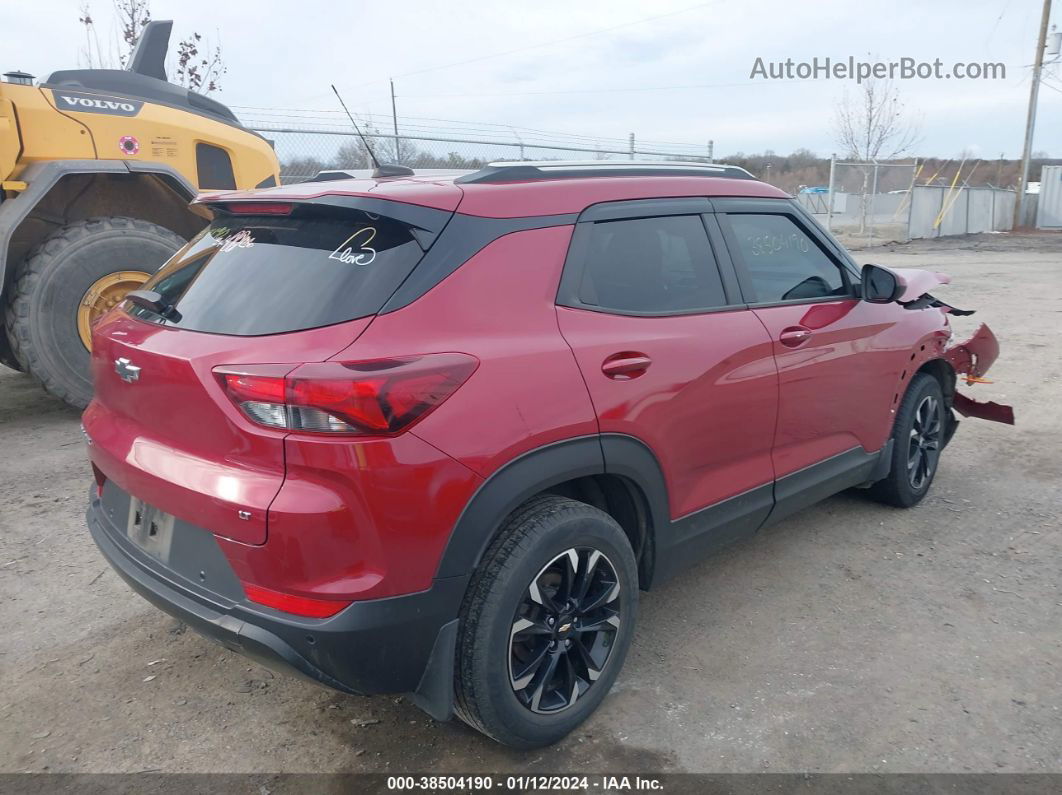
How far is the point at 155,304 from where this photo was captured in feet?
9.12

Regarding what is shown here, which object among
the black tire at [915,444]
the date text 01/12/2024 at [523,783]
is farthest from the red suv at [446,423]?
the black tire at [915,444]

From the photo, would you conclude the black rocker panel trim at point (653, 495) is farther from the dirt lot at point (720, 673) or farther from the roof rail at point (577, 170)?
the roof rail at point (577, 170)

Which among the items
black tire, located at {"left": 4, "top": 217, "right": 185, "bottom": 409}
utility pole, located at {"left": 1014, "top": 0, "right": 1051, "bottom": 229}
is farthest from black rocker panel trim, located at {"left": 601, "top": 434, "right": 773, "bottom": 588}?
utility pole, located at {"left": 1014, "top": 0, "right": 1051, "bottom": 229}

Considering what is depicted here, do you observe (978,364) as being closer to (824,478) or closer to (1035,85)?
(824,478)

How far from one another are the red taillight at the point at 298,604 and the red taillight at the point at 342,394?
17.9 inches

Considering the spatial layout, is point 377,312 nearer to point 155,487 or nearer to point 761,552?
point 155,487

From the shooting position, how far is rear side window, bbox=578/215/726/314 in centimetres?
279

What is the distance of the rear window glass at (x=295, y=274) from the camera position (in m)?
2.32

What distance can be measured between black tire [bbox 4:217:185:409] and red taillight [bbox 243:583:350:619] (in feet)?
14.0

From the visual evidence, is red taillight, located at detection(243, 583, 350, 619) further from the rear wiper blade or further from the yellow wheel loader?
the yellow wheel loader

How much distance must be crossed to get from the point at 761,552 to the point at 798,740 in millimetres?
1439


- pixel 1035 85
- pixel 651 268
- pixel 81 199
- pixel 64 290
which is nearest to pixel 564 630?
pixel 651 268

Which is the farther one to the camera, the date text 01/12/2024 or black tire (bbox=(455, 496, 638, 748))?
the date text 01/12/2024

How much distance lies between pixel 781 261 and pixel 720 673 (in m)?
1.77
